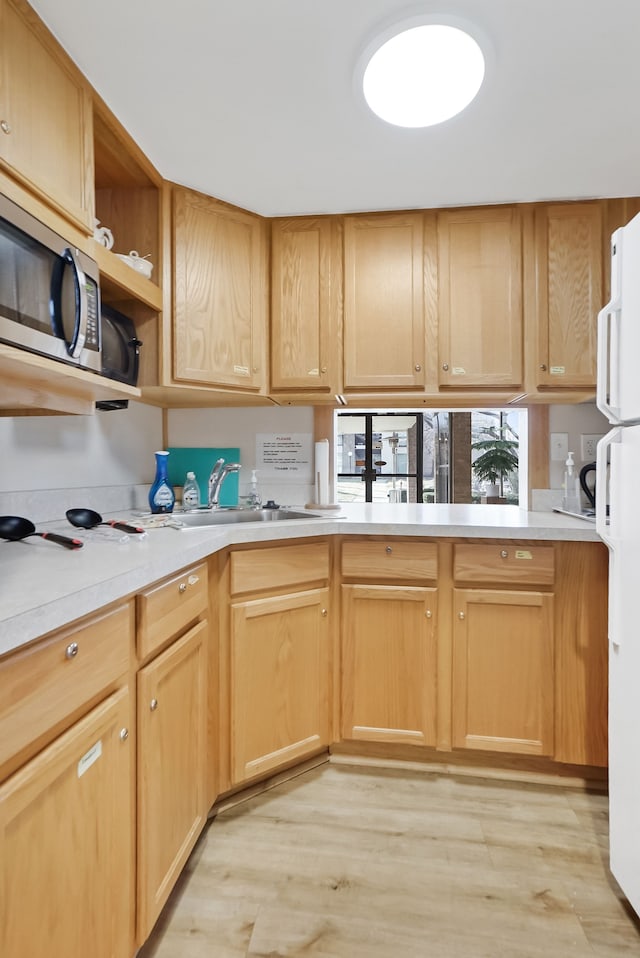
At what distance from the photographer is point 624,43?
3.91 ft

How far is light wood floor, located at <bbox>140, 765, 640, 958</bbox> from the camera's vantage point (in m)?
1.12

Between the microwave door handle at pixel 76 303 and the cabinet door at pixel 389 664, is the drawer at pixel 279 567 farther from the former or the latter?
the microwave door handle at pixel 76 303

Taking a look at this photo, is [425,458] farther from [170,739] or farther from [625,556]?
[170,739]

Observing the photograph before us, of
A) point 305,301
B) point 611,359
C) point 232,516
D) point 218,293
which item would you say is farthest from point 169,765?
point 305,301

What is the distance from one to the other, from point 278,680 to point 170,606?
658mm

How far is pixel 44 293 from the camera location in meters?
1.03

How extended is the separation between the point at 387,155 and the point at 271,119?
399 mm

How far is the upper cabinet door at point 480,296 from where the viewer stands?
1.96m

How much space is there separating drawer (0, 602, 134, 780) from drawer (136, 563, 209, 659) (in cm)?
7

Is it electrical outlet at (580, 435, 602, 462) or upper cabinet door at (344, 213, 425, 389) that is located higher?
upper cabinet door at (344, 213, 425, 389)

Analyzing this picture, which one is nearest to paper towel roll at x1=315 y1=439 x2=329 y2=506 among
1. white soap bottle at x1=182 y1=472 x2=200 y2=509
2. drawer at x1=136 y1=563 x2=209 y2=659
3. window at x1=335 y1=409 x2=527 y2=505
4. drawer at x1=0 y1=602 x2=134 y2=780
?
white soap bottle at x1=182 y1=472 x2=200 y2=509

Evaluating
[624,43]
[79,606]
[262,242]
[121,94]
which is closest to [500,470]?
[262,242]

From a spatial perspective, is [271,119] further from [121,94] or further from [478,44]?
[478,44]

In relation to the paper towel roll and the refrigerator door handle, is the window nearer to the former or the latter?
the paper towel roll
